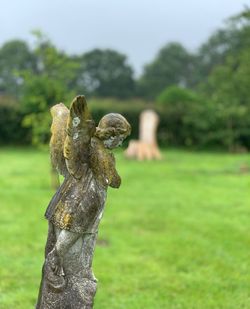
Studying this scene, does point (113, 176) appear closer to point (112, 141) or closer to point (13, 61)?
point (112, 141)

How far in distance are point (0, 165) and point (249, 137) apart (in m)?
13.1

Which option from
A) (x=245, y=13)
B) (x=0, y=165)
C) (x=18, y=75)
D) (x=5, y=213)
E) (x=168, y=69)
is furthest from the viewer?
(x=168, y=69)

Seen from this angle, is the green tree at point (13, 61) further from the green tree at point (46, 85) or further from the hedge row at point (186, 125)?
the green tree at point (46, 85)

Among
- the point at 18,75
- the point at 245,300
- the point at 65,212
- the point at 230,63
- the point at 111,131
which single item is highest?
the point at 230,63

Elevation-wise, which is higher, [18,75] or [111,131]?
[18,75]

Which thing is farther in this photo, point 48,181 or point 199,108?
point 199,108

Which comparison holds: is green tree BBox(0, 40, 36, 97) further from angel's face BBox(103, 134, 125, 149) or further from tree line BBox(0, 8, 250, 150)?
angel's face BBox(103, 134, 125, 149)

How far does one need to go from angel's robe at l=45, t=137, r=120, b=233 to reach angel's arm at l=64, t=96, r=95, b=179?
0.04 meters

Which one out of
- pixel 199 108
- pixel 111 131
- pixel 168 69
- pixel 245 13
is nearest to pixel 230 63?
pixel 199 108

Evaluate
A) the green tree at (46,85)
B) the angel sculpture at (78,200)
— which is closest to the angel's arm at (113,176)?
the angel sculpture at (78,200)

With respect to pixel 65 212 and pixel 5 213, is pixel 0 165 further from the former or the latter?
pixel 65 212

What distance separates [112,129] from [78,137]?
0.24m

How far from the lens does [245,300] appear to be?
20.6 feet

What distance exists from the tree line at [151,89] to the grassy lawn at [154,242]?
2.72 m
